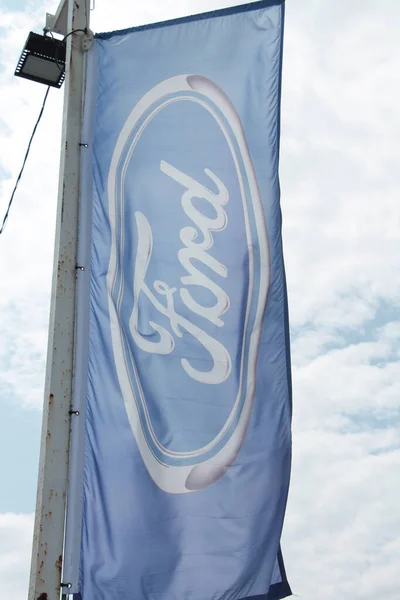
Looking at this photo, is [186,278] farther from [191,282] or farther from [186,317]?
[186,317]

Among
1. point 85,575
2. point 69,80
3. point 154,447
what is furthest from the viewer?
point 69,80

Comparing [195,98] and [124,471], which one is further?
[195,98]

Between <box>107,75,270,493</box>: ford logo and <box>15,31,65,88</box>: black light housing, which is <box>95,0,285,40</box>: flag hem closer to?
<box>107,75,270,493</box>: ford logo

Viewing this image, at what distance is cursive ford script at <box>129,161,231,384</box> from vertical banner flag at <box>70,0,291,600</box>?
1 centimetres

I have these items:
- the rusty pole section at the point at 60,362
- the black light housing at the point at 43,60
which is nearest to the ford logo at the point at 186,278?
the rusty pole section at the point at 60,362

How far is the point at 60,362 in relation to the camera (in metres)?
5.94

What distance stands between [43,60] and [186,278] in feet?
8.69

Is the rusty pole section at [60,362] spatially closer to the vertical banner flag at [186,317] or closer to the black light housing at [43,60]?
the vertical banner flag at [186,317]

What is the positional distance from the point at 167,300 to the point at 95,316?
55 cm

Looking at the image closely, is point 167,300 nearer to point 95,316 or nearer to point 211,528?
point 95,316

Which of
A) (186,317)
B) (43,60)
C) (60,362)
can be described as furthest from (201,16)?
(60,362)

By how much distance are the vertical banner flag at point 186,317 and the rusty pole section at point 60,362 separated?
12 cm

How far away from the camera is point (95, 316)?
6.11 metres

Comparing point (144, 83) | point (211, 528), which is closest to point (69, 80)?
point (144, 83)
